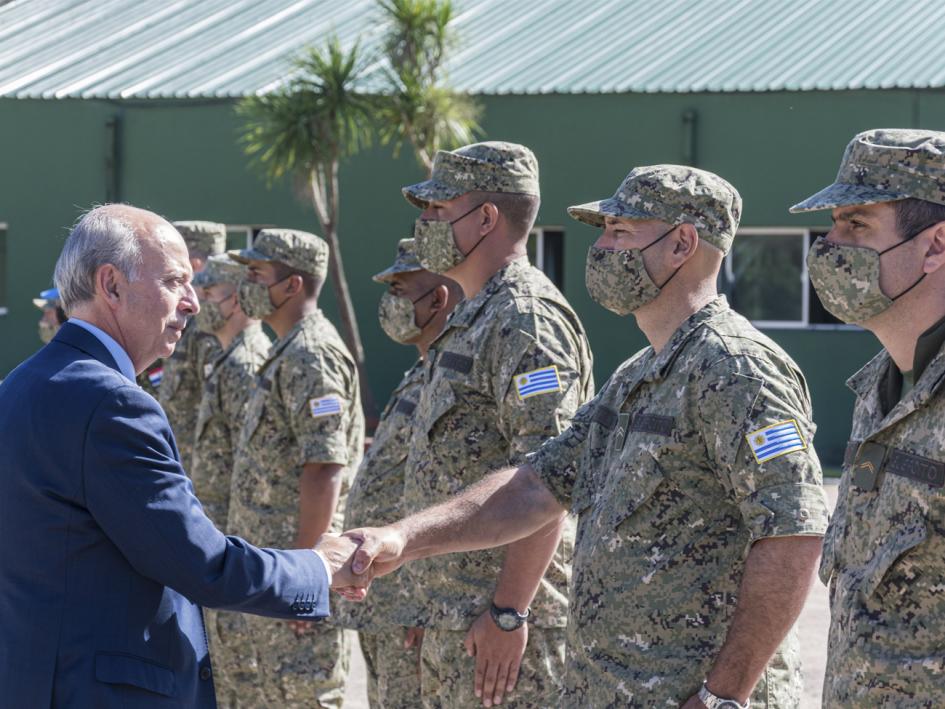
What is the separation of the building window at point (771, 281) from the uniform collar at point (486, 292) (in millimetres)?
11269

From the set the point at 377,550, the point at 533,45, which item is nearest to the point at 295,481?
the point at 377,550

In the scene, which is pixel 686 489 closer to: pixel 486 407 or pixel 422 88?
pixel 486 407

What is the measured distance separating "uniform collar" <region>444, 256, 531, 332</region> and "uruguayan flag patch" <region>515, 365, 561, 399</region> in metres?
0.35

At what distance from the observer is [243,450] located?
5.96m

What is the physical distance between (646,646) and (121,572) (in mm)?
1200

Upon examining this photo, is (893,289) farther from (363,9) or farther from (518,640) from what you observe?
(363,9)

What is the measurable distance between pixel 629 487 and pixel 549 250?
1319 cm

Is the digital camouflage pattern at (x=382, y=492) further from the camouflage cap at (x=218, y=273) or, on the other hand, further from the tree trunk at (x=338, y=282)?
the tree trunk at (x=338, y=282)

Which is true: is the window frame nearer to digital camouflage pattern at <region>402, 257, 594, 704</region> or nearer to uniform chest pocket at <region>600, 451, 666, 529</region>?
digital camouflage pattern at <region>402, 257, 594, 704</region>

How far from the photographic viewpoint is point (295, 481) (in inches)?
231

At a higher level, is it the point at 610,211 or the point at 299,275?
the point at 610,211

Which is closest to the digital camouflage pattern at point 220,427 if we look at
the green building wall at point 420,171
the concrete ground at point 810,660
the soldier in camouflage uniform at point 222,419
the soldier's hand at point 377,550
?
the soldier in camouflage uniform at point 222,419

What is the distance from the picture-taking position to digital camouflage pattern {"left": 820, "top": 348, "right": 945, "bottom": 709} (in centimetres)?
271

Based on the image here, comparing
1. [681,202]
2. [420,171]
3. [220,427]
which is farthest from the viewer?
[420,171]
